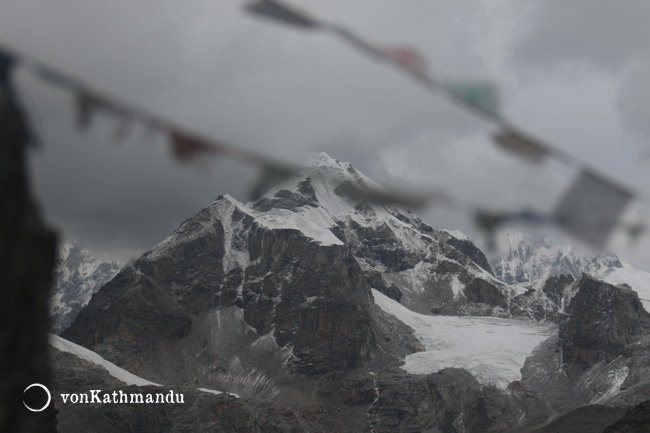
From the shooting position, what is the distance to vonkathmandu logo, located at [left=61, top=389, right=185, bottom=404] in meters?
154

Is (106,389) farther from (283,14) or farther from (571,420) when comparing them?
(283,14)

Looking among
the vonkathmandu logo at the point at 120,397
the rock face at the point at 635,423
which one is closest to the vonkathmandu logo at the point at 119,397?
the vonkathmandu logo at the point at 120,397

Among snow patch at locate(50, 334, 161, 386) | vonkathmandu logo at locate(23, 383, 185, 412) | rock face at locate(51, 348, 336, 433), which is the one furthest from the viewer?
snow patch at locate(50, 334, 161, 386)

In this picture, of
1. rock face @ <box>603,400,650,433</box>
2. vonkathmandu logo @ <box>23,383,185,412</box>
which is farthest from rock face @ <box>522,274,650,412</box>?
rock face @ <box>603,400,650,433</box>

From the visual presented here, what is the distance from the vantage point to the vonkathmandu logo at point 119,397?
506 feet

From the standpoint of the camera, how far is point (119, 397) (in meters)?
160

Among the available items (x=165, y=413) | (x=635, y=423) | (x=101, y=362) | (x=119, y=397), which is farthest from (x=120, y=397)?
(x=635, y=423)

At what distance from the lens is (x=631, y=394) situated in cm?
16200

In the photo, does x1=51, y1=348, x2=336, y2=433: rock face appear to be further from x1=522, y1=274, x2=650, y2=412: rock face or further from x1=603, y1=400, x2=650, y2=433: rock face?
x1=603, y1=400, x2=650, y2=433: rock face

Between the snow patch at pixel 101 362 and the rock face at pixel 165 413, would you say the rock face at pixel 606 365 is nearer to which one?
the rock face at pixel 165 413

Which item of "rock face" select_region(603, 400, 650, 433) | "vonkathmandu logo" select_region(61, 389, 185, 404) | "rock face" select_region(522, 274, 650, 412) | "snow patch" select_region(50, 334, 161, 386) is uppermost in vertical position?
"rock face" select_region(603, 400, 650, 433)

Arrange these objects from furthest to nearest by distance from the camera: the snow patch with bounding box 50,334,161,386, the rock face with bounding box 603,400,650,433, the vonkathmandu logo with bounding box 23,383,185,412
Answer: the snow patch with bounding box 50,334,161,386 → the vonkathmandu logo with bounding box 23,383,185,412 → the rock face with bounding box 603,400,650,433

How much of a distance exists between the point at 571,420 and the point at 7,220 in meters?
145

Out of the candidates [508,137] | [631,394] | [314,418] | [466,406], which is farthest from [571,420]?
[508,137]
